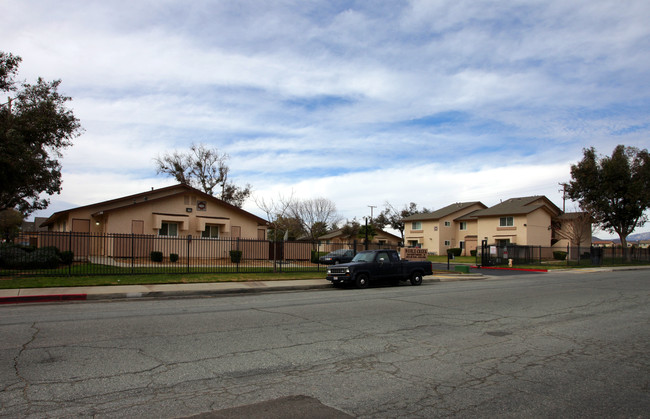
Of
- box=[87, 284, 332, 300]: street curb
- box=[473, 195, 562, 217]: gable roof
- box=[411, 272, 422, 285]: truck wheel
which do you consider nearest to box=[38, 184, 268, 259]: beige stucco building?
box=[87, 284, 332, 300]: street curb

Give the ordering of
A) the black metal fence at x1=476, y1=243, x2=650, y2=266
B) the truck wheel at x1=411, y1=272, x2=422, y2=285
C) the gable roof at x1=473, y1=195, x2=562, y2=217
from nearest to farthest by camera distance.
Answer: the truck wheel at x1=411, y1=272, x2=422, y2=285
the black metal fence at x1=476, y1=243, x2=650, y2=266
the gable roof at x1=473, y1=195, x2=562, y2=217

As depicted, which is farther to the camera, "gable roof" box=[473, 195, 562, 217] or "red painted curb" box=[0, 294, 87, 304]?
"gable roof" box=[473, 195, 562, 217]

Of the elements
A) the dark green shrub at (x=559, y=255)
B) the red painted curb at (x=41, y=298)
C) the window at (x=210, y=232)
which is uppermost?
the window at (x=210, y=232)

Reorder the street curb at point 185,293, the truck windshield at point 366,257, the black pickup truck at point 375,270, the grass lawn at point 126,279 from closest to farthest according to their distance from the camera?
1. the street curb at point 185,293
2. the grass lawn at point 126,279
3. the black pickup truck at point 375,270
4. the truck windshield at point 366,257

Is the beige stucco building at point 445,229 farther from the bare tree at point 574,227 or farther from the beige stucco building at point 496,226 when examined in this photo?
the bare tree at point 574,227

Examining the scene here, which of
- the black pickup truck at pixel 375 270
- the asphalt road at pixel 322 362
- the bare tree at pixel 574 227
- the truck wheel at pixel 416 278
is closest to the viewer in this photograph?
→ the asphalt road at pixel 322 362

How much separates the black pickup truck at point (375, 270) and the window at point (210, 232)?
56.0 feet

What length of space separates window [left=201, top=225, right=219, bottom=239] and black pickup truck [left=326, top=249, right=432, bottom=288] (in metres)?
17.1

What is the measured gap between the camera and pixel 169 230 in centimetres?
3244

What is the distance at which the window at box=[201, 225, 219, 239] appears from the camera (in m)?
34.1

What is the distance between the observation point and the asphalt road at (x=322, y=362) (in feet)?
15.8

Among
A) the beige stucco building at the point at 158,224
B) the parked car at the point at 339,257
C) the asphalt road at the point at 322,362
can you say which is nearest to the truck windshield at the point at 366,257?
the asphalt road at the point at 322,362

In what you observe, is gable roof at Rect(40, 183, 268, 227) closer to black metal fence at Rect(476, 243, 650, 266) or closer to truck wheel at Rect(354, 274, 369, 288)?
truck wheel at Rect(354, 274, 369, 288)

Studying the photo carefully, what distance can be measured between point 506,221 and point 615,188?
12648 mm
